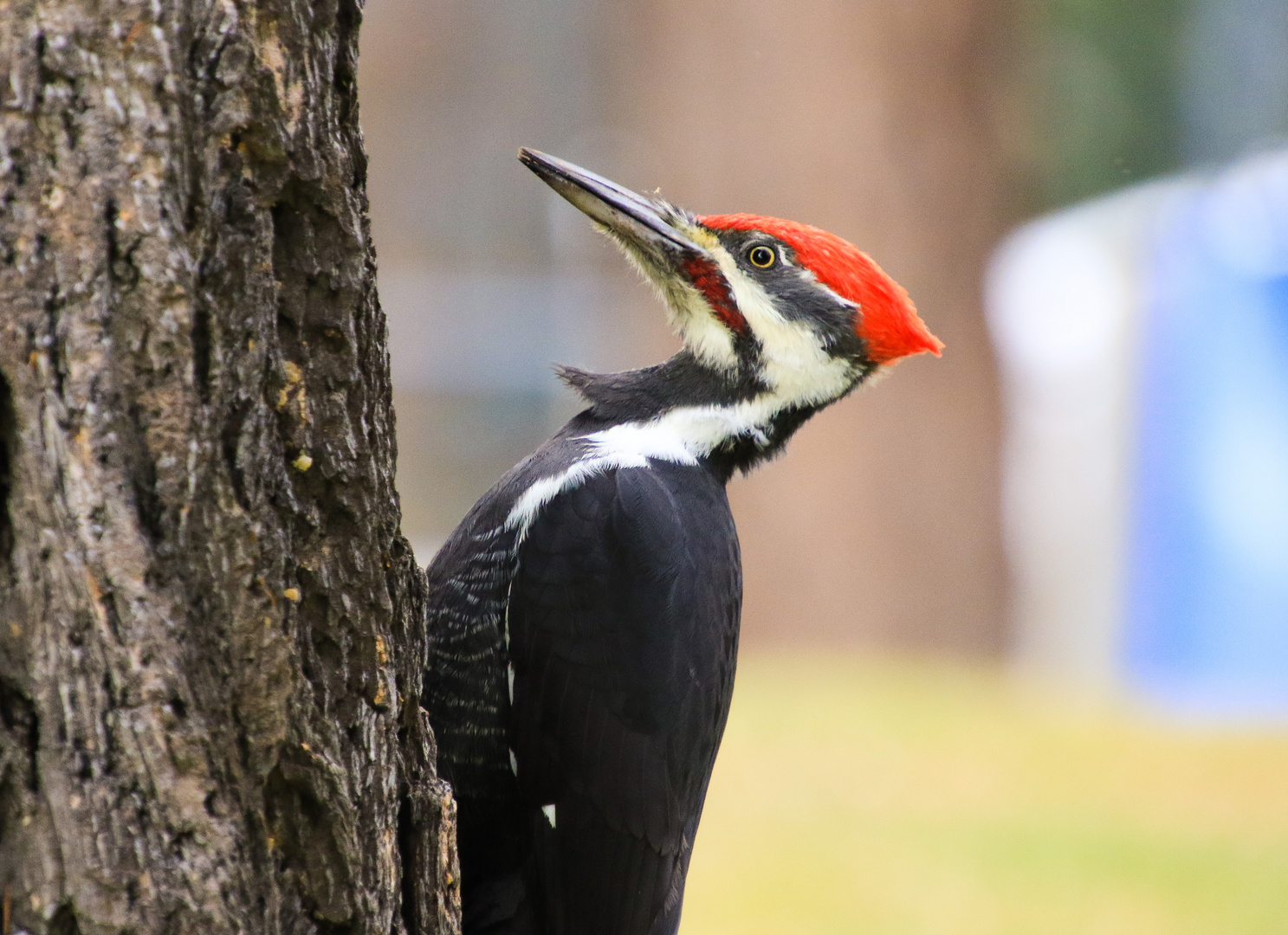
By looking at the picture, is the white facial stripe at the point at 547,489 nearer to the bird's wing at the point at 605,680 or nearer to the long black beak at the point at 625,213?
the bird's wing at the point at 605,680

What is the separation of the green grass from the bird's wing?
2.33 meters

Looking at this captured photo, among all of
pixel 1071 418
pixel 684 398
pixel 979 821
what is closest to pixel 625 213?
pixel 684 398

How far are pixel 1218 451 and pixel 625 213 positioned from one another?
18.5ft

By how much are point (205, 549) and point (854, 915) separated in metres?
3.62

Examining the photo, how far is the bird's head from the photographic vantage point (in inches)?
108

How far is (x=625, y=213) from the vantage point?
2770 millimetres

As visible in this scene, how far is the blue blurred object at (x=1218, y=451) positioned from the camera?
7.40 meters

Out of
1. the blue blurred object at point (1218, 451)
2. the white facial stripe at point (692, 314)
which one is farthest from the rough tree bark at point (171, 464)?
the blue blurred object at point (1218, 451)

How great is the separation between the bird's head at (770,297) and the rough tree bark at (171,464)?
46.9 inches

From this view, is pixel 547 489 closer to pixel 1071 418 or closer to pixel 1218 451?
pixel 1218 451

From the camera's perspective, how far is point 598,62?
1134 centimetres

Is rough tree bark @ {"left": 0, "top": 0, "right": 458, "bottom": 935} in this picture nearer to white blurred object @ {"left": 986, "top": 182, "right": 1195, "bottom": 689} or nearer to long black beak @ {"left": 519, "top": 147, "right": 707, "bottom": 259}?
long black beak @ {"left": 519, "top": 147, "right": 707, "bottom": 259}

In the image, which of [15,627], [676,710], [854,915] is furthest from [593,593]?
[854,915]

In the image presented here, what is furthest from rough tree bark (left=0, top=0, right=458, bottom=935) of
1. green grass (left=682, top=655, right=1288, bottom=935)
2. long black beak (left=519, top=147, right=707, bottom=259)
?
green grass (left=682, top=655, right=1288, bottom=935)
